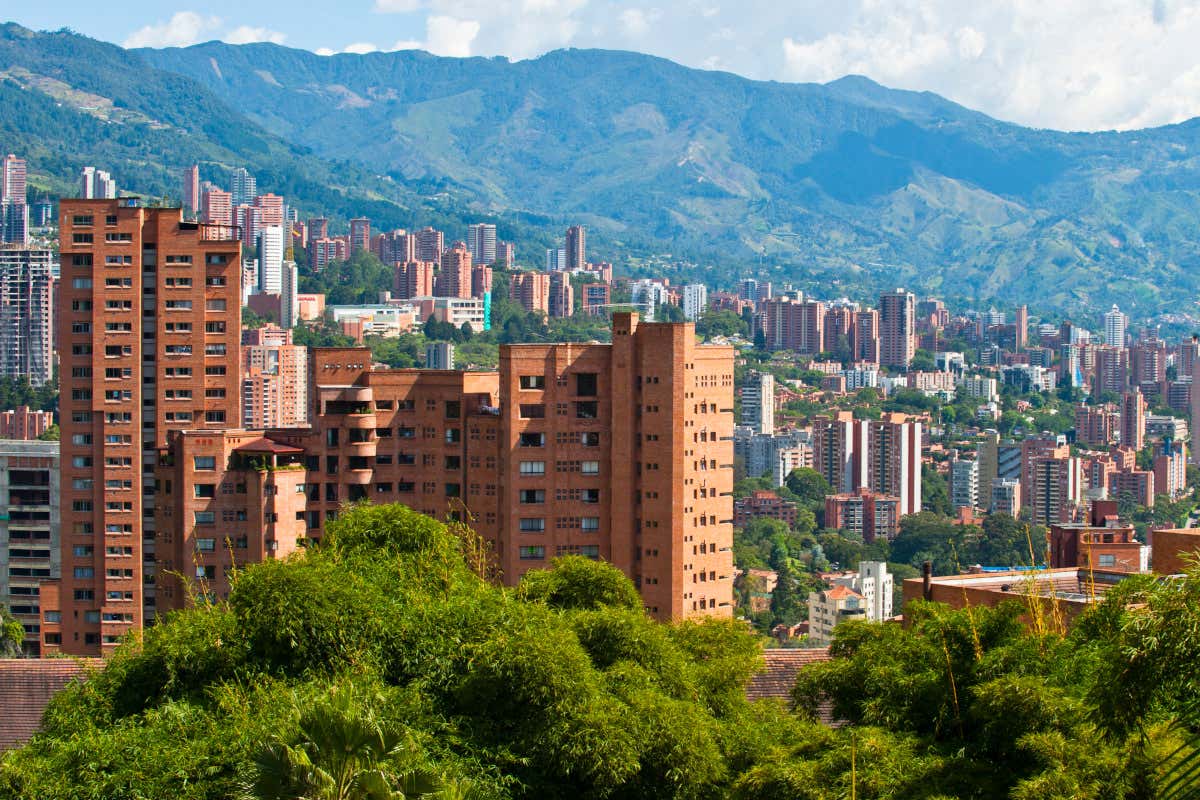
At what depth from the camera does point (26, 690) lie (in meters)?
13.1

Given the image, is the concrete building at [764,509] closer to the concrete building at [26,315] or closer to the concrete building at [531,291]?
the concrete building at [26,315]

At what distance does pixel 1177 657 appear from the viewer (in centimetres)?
583

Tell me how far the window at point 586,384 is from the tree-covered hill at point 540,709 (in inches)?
359

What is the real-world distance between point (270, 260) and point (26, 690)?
232 ft

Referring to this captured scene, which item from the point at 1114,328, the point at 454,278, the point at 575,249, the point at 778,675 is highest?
the point at 575,249

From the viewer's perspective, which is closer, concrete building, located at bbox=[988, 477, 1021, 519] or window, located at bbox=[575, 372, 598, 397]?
window, located at bbox=[575, 372, 598, 397]

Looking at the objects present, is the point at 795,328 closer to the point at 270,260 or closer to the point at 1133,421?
the point at 1133,421

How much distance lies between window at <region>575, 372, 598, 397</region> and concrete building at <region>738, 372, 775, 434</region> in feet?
173

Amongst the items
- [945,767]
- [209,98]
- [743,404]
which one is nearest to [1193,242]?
[209,98]

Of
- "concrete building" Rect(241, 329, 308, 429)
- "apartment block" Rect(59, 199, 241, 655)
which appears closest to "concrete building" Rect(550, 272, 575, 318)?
"concrete building" Rect(241, 329, 308, 429)

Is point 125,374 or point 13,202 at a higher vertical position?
point 13,202

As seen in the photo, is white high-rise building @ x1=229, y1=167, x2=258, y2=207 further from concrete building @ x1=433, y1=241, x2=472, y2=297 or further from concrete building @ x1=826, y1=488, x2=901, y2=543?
concrete building @ x1=826, y1=488, x2=901, y2=543

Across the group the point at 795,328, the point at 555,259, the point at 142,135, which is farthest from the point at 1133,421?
the point at 142,135

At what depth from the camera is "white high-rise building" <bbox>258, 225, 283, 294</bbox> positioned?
266ft
